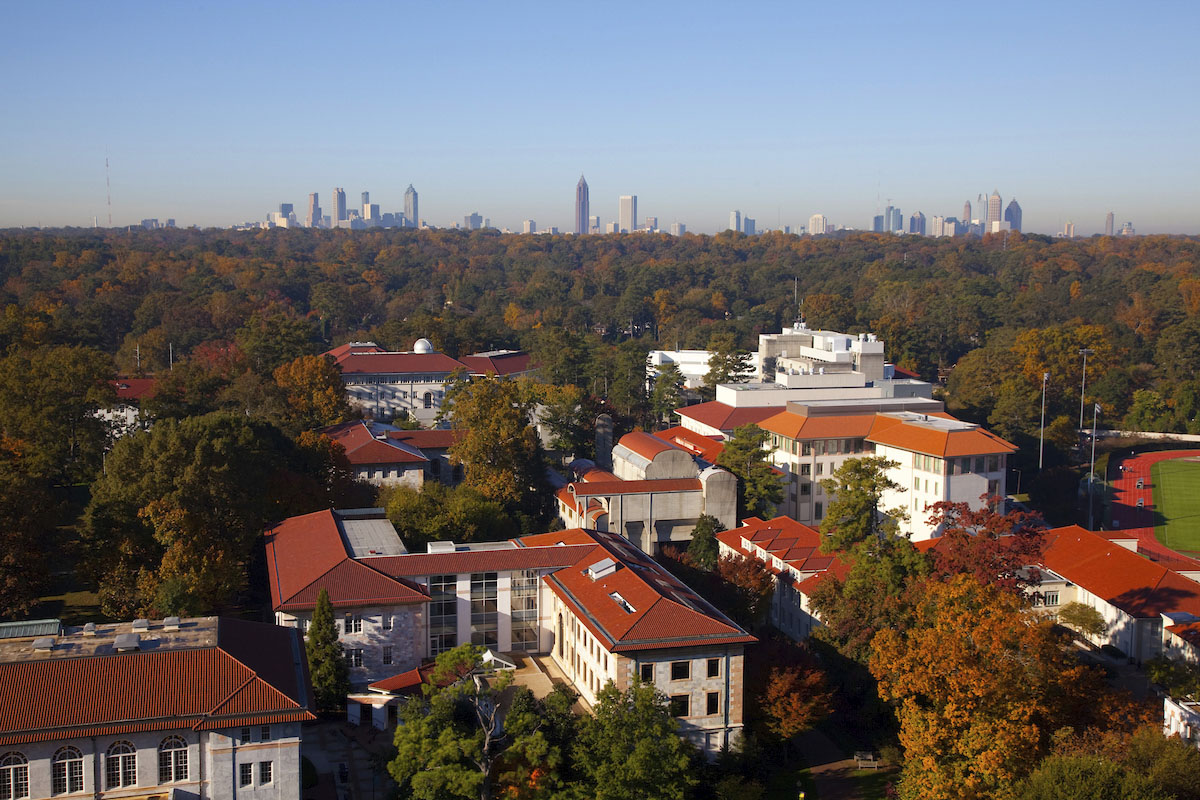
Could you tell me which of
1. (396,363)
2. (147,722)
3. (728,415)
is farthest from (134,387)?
(147,722)

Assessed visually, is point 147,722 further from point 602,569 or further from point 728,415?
point 728,415

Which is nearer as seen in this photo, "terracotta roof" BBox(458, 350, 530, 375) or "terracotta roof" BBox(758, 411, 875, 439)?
"terracotta roof" BBox(758, 411, 875, 439)

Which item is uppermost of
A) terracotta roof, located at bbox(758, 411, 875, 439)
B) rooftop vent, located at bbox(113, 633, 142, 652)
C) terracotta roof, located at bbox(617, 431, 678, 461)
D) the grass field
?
terracotta roof, located at bbox(758, 411, 875, 439)

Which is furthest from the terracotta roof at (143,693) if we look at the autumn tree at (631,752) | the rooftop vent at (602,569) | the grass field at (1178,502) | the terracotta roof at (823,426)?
the grass field at (1178,502)

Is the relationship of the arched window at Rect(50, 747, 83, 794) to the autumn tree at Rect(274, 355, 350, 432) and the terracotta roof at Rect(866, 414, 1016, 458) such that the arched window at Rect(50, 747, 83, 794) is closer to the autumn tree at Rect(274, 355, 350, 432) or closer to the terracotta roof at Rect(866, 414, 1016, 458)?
the terracotta roof at Rect(866, 414, 1016, 458)

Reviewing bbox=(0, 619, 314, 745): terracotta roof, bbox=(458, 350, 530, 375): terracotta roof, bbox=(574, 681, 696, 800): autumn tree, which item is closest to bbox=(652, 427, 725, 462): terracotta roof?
bbox=(458, 350, 530, 375): terracotta roof

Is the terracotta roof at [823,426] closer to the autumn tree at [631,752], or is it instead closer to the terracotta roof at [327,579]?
the terracotta roof at [327,579]
